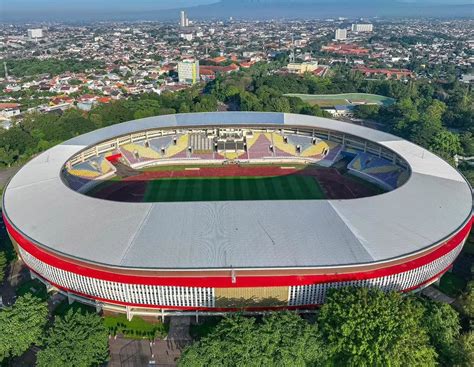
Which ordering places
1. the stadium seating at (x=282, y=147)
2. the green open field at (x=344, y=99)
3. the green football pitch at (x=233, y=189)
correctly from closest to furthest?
the green football pitch at (x=233, y=189), the stadium seating at (x=282, y=147), the green open field at (x=344, y=99)

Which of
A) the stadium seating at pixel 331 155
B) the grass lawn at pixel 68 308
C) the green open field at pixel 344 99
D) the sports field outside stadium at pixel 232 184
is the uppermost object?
the stadium seating at pixel 331 155

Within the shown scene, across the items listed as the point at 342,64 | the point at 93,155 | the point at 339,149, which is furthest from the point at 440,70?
the point at 93,155

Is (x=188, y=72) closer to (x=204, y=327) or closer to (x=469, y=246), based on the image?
(x=469, y=246)

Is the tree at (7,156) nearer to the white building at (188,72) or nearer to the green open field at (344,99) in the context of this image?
the green open field at (344,99)

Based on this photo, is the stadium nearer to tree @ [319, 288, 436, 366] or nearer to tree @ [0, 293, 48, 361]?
tree @ [319, 288, 436, 366]

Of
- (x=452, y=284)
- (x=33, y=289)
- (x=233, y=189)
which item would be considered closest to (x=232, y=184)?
(x=233, y=189)

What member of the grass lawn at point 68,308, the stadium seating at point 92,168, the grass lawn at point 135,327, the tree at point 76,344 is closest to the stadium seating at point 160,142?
the stadium seating at point 92,168
